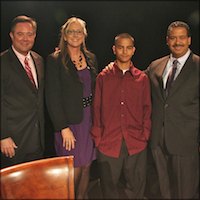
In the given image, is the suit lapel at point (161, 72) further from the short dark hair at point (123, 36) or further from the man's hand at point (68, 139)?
the man's hand at point (68, 139)

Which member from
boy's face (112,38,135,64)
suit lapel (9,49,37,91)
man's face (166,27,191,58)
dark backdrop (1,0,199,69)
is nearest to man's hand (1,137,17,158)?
suit lapel (9,49,37,91)

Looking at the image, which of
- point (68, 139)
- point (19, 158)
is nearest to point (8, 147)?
point (19, 158)

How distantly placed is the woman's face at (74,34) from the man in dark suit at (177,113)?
60 cm

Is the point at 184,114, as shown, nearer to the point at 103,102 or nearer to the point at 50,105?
the point at 103,102

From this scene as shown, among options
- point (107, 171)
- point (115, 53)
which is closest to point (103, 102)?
point (115, 53)

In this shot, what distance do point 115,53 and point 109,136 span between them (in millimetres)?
639

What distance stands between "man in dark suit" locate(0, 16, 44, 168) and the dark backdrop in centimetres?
24

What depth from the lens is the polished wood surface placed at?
181cm

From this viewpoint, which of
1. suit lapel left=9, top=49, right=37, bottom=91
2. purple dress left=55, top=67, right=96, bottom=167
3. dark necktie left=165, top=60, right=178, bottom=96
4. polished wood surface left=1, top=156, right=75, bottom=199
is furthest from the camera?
purple dress left=55, top=67, right=96, bottom=167

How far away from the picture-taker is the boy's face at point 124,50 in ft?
8.82

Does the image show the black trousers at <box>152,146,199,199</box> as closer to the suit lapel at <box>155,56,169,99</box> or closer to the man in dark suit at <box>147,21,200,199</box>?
the man in dark suit at <box>147,21,200,199</box>

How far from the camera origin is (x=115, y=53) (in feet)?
9.05

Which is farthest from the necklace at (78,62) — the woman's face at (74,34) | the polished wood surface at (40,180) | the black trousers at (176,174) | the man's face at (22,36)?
the polished wood surface at (40,180)

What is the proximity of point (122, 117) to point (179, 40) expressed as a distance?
2.33 feet
